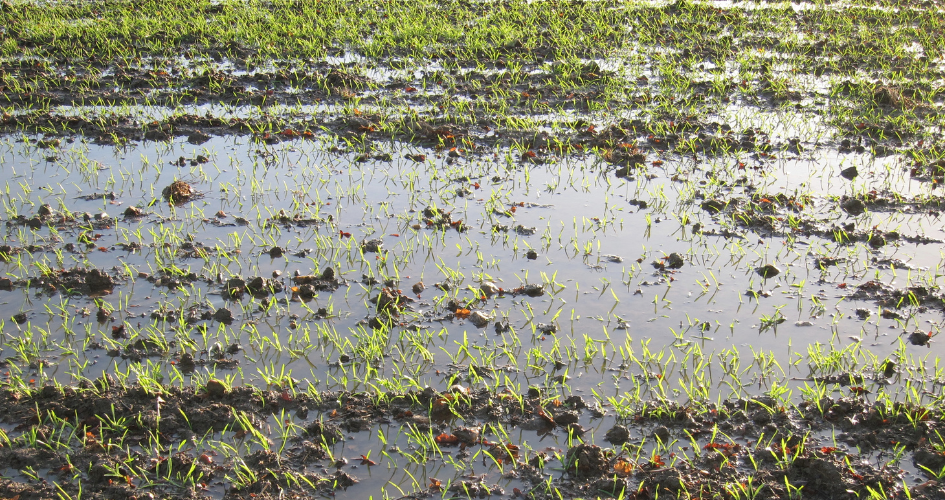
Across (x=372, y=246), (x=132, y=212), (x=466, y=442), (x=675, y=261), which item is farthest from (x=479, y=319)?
(x=132, y=212)

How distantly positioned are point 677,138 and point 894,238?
2.11 m

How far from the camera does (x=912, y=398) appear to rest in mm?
3303

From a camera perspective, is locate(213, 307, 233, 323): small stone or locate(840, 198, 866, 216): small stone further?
locate(840, 198, 866, 216): small stone

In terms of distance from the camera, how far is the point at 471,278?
14.3 feet

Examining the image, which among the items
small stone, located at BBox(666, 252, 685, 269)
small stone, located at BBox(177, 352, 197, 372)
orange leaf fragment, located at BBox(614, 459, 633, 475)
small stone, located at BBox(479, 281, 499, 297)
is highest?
small stone, located at BBox(666, 252, 685, 269)

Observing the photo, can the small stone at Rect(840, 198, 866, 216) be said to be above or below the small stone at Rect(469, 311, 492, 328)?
above

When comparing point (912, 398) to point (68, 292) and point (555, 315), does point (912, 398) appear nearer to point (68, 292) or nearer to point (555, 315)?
point (555, 315)

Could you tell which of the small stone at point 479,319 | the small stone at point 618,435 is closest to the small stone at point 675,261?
the small stone at point 479,319

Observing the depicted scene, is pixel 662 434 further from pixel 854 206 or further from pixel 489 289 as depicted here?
pixel 854 206

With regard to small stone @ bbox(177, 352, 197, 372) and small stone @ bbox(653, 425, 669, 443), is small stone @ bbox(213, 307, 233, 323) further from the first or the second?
small stone @ bbox(653, 425, 669, 443)

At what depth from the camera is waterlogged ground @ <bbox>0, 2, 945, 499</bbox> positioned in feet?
9.82

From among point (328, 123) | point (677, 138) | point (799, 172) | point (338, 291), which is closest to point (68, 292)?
point (338, 291)

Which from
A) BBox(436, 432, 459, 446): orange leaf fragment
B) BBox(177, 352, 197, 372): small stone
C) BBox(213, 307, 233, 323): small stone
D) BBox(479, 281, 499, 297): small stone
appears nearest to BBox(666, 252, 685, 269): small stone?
BBox(479, 281, 499, 297): small stone

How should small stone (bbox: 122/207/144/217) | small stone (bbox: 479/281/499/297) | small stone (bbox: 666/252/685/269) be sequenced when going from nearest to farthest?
small stone (bbox: 479/281/499/297), small stone (bbox: 666/252/685/269), small stone (bbox: 122/207/144/217)
